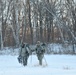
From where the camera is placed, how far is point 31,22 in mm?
58438

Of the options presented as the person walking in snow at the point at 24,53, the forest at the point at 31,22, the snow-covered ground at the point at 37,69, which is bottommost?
the snow-covered ground at the point at 37,69

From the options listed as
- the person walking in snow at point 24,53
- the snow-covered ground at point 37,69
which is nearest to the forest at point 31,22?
the snow-covered ground at point 37,69

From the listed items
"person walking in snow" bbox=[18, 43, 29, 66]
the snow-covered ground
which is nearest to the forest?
the snow-covered ground

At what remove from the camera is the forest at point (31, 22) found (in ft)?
162

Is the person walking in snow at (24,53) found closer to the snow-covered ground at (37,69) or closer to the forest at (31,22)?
the snow-covered ground at (37,69)

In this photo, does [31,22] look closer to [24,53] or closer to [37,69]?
[24,53]

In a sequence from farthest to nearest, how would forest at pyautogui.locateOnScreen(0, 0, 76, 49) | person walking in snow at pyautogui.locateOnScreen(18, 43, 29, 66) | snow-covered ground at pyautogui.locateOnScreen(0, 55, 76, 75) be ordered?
forest at pyautogui.locateOnScreen(0, 0, 76, 49)
person walking in snow at pyautogui.locateOnScreen(18, 43, 29, 66)
snow-covered ground at pyautogui.locateOnScreen(0, 55, 76, 75)

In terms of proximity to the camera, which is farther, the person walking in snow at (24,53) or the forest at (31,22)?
the forest at (31,22)

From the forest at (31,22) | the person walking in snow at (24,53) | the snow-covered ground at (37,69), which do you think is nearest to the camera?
the snow-covered ground at (37,69)

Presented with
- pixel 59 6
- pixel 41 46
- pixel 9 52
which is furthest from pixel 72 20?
pixel 41 46

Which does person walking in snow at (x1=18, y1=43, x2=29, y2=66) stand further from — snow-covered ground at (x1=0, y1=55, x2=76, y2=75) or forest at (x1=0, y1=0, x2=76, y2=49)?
forest at (x1=0, y1=0, x2=76, y2=49)

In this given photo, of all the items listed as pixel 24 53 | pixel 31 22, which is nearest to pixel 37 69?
pixel 24 53

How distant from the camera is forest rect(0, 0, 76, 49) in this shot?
49.5 meters

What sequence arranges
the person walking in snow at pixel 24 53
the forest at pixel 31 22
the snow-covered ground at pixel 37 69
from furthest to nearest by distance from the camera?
1. the forest at pixel 31 22
2. the person walking in snow at pixel 24 53
3. the snow-covered ground at pixel 37 69
